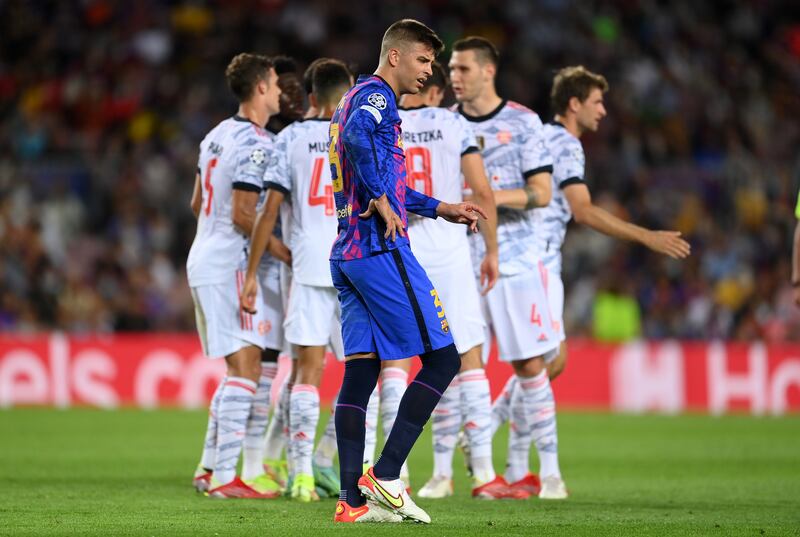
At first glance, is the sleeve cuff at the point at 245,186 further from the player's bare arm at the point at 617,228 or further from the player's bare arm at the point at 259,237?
the player's bare arm at the point at 617,228

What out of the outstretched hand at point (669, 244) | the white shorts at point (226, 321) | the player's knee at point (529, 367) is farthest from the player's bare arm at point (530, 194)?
the white shorts at point (226, 321)

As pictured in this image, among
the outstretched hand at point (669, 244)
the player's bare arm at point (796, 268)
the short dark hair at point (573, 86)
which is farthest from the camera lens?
the short dark hair at point (573, 86)

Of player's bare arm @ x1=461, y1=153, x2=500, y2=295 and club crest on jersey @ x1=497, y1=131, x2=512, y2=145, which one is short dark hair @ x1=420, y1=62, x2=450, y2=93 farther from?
player's bare arm @ x1=461, y1=153, x2=500, y2=295

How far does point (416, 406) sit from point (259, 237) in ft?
6.75

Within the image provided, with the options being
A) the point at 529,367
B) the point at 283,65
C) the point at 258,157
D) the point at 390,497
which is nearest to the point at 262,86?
the point at 258,157

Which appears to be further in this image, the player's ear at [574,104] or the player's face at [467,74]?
the player's ear at [574,104]

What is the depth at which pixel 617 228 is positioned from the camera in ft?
29.2

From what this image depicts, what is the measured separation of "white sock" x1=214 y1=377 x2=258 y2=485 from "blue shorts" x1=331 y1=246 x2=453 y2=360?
1848 mm

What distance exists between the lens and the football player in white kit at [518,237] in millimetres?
9023

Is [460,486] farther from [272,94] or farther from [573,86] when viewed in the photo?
[272,94]

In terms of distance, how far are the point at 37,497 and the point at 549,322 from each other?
3.53m

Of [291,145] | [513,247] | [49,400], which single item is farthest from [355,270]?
[49,400]

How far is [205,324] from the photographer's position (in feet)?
28.7

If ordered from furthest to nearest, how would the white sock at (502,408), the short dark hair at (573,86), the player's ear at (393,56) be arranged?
the white sock at (502,408) → the short dark hair at (573,86) → the player's ear at (393,56)
